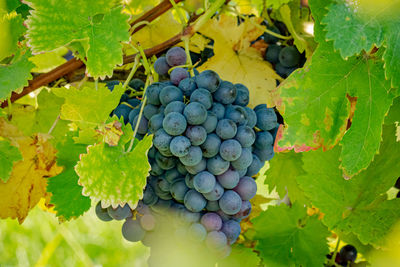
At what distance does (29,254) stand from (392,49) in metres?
2.54

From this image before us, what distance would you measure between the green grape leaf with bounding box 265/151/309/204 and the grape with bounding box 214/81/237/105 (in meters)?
0.28

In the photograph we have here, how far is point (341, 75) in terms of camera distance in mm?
632

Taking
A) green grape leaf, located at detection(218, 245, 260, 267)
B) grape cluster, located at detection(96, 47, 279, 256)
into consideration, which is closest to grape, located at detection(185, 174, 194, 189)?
grape cluster, located at detection(96, 47, 279, 256)

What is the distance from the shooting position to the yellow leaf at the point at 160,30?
95 centimetres

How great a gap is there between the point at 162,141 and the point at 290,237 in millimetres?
414

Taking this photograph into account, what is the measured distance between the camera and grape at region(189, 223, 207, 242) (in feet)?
2.39

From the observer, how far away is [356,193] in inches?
34.5

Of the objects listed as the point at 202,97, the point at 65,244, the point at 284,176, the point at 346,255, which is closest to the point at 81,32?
the point at 202,97

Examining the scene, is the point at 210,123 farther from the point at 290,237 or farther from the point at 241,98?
the point at 290,237

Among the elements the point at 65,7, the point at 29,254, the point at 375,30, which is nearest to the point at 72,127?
the point at 65,7

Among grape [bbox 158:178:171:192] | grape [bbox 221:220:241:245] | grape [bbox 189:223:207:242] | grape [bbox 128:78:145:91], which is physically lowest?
grape [bbox 221:220:241:245]

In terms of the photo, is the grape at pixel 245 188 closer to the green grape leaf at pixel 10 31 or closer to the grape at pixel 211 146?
the grape at pixel 211 146

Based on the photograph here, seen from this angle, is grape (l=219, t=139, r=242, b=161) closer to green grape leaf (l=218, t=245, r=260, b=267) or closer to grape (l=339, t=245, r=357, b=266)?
green grape leaf (l=218, t=245, r=260, b=267)

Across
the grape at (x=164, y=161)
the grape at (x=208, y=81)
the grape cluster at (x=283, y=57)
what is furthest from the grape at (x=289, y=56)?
the grape at (x=164, y=161)
